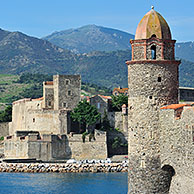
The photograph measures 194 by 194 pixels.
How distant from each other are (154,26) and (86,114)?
36.7 m

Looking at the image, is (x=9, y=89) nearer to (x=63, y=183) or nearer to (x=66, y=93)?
(x=66, y=93)

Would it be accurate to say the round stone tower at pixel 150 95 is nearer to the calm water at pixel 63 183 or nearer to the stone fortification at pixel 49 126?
the calm water at pixel 63 183

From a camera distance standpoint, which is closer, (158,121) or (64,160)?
(158,121)

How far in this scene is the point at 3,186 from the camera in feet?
147

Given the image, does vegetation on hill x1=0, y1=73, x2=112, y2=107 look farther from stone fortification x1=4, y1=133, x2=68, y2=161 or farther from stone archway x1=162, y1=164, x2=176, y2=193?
stone archway x1=162, y1=164, x2=176, y2=193

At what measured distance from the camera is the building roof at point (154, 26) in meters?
26.0

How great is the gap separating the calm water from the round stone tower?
11995 mm

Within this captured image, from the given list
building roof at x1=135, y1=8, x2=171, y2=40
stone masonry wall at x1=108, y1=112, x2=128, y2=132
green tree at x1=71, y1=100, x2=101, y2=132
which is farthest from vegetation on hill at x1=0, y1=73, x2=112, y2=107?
building roof at x1=135, y1=8, x2=171, y2=40

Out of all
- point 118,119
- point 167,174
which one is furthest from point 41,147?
point 167,174

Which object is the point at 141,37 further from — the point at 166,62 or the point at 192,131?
the point at 192,131

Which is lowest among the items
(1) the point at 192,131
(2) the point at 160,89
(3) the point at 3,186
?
(3) the point at 3,186

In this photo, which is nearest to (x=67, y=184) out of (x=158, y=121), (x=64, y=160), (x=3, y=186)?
(x=3, y=186)

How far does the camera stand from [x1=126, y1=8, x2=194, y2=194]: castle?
2575cm

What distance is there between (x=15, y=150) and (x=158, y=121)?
39.0 meters
